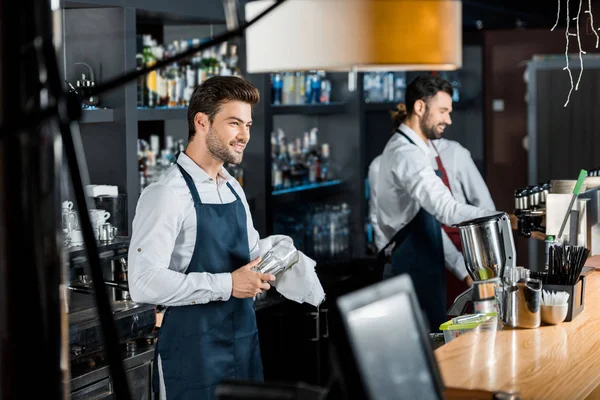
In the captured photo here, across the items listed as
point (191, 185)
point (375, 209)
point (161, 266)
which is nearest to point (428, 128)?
point (375, 209)

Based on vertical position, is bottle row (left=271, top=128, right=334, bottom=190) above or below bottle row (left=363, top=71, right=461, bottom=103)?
below

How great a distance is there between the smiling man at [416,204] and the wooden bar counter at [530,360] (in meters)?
1.80

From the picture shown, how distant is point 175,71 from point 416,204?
1456mm

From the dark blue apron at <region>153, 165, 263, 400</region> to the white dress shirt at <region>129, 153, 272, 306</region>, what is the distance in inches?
1.2

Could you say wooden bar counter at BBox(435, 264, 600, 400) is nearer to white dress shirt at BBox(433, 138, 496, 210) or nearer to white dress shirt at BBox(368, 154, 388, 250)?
white dress shirt at BBox(368, 154, 388, 250)

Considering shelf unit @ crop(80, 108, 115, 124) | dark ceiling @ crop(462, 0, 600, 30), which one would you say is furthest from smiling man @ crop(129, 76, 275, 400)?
dark ceiling @ crop(462, 0, 600, 30)

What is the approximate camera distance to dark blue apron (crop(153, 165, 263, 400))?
3080mm

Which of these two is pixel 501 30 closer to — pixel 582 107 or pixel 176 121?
pixel 582 107

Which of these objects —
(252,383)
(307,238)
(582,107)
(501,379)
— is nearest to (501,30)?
(582,107)

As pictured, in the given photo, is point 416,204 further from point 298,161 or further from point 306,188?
point 298,161

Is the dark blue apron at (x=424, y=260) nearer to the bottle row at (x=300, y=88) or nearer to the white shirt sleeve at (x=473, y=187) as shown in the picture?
the white shirt sleeve at (x=473, y=187)

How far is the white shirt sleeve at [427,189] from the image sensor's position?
446 cm

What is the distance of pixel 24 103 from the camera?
1.18 m

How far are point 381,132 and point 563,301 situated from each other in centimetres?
449
